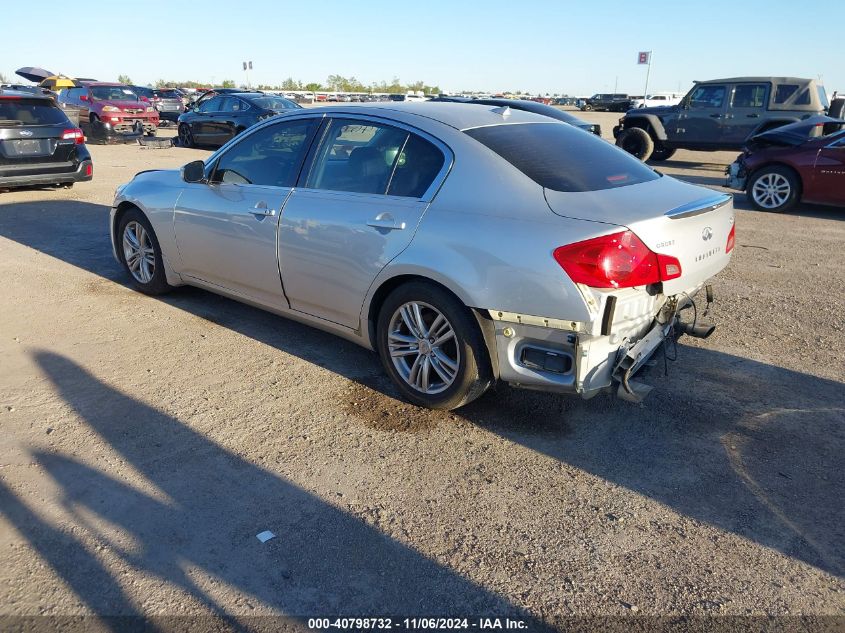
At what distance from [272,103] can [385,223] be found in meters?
15.4

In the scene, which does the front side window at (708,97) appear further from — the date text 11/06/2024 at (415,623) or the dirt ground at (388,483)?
the date text 11/06/2024 at (415,623)

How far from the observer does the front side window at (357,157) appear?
3.98 metres

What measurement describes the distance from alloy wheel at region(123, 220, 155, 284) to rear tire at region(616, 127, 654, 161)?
492 inches

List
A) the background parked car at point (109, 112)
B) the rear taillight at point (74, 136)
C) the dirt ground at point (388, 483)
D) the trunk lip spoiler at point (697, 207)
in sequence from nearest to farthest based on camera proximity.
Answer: the dirt ground at point (388, 483), the trunk lip spoiler at point (697, 207), the rear taillight at point (74, 136), the background parked car at point (109, 112)

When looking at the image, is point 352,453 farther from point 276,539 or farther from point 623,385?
point 623,385

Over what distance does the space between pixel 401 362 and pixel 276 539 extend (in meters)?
1.42

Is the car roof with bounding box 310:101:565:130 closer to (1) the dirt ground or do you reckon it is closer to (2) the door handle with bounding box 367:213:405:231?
(2) the door handle with bounding box 367:213:405:231

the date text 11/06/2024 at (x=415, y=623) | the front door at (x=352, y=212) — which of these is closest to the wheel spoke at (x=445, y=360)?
the front door at (x=352, y=212)

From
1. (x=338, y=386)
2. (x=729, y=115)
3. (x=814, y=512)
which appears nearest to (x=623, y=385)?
(x=814, y=512)

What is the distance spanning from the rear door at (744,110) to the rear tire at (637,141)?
5.28 ft

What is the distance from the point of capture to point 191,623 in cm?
233

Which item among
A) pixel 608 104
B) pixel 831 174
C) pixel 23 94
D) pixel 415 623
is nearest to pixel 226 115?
pixel 23 94

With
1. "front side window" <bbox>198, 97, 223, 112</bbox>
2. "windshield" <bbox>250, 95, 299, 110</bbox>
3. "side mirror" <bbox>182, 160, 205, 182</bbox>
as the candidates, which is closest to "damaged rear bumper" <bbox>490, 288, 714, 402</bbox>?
"side mirror" <bbox>182, 160, 205, 182</bbox>

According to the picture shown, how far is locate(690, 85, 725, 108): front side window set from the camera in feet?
48.4
